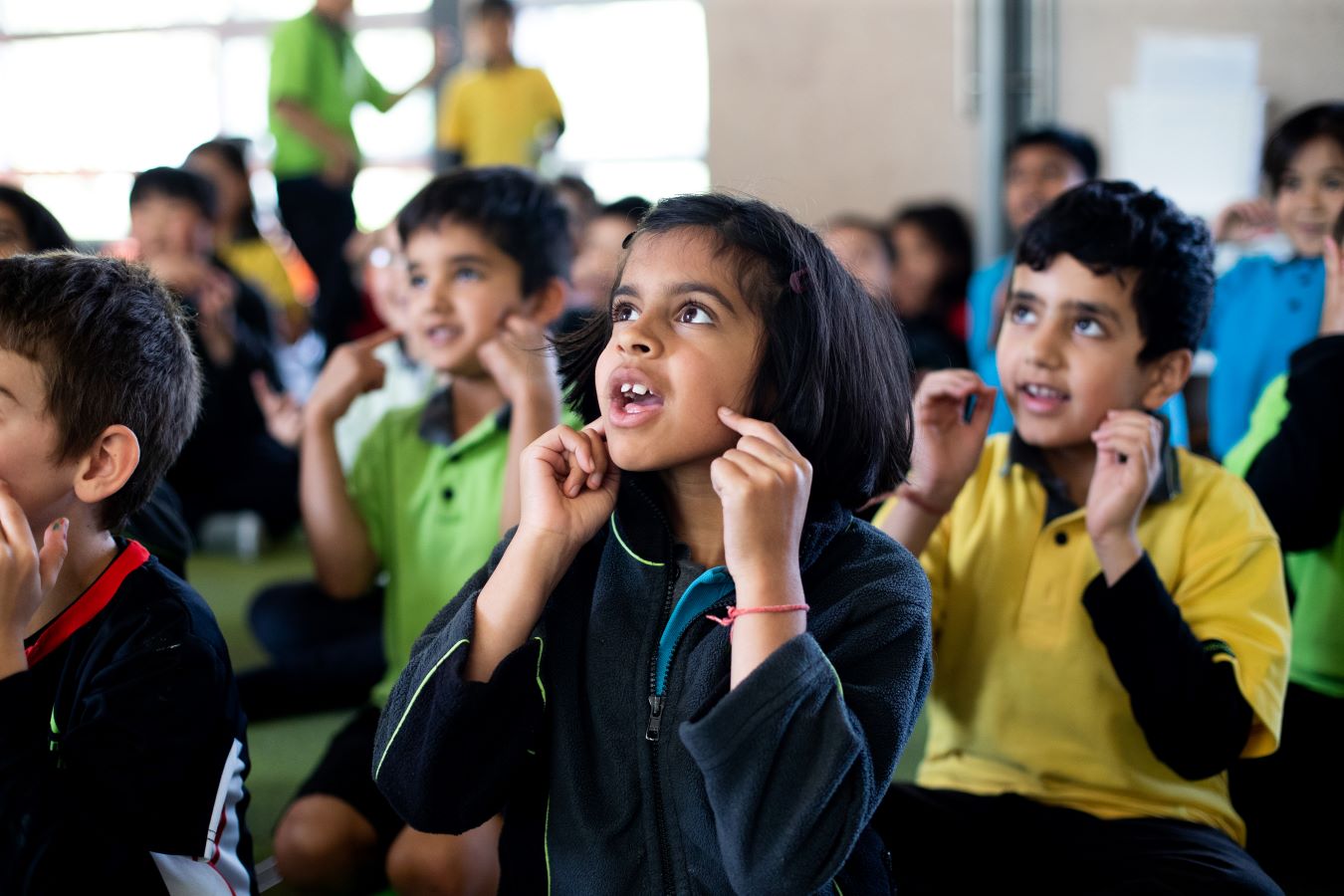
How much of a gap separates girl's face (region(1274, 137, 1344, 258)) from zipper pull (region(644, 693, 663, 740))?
5.77 ft

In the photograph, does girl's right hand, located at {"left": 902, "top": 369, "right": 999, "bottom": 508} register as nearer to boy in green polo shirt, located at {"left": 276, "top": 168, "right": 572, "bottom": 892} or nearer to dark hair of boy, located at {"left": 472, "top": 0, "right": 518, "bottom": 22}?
boy in green polo shirt, located at {"left": 276, "top": 168, "right": 572, "bottom": 892}

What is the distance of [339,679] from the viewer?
2.29 metres

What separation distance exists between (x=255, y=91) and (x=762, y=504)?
607 cm

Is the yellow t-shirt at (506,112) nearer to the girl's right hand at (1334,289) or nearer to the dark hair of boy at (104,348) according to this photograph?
the girl's right hand at (1334,289)

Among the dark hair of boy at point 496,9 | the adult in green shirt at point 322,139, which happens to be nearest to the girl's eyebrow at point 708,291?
the adult in green shirt at point 322,139

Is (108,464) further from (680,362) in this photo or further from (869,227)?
(869,227)

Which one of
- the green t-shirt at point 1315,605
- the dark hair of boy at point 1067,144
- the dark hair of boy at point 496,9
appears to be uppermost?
the dark hair of boy at point 496,9

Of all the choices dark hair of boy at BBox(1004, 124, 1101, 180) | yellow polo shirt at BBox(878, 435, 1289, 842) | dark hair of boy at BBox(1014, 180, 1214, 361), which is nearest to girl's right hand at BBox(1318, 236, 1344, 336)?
dark hair of boy at BBox(1014, 180, 1214, 361)

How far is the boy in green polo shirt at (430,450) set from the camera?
5.21 ft

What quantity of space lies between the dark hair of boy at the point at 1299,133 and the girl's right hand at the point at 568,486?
1781mm

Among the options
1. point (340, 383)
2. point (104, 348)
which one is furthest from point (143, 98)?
point (104, 348)

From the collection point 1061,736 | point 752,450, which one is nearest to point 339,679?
point 1061,736

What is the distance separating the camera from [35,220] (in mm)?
1841

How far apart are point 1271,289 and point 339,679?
1857 millimetres
